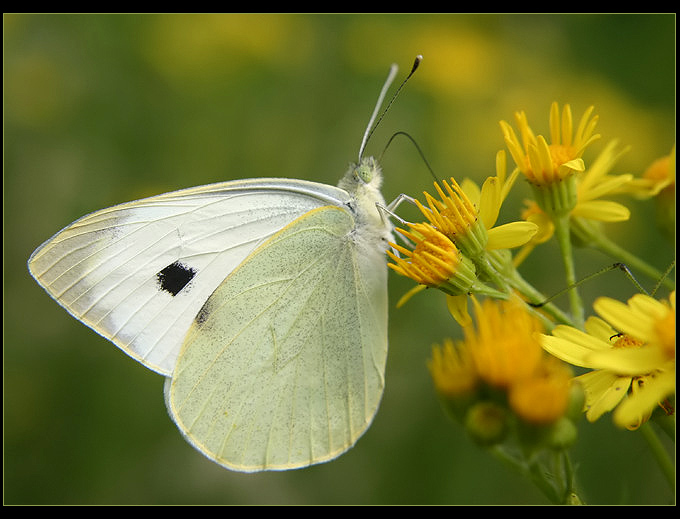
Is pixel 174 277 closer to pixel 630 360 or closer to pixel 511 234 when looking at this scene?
pixel 511 234

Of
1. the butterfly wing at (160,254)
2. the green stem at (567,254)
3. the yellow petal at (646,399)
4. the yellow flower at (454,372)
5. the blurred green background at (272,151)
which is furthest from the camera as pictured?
the blurred green background at (272,151)

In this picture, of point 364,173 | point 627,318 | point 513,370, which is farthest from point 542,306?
point 364,173

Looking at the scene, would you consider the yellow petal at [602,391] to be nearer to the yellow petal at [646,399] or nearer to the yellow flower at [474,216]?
the yellow petal at [646,399]

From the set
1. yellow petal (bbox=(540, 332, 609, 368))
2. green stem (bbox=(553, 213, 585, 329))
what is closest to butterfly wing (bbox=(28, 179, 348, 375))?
green stem (bbox=(553, 213, 585, 329))

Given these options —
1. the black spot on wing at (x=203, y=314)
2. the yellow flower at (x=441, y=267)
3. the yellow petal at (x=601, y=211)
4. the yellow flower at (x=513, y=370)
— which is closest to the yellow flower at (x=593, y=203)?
the yellow petal at (x=601, y=211)

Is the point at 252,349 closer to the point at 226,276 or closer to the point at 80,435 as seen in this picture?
the point at 226,276

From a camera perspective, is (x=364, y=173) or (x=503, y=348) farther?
(x=364, y=173)
